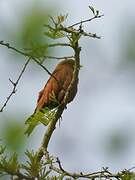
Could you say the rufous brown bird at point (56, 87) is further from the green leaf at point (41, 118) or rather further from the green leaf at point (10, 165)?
the green leaf at point (10, 165)

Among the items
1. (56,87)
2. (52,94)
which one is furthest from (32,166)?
(56,87)

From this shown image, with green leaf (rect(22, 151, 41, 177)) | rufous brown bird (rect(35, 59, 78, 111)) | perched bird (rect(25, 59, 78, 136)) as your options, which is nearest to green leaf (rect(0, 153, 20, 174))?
green leaf (rect(22, 151, 41, 177))

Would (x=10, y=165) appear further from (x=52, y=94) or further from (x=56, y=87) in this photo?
(x=56, y=87)

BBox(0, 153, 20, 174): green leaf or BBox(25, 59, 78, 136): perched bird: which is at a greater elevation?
BBox(25, 59, 78, 136): perched bird

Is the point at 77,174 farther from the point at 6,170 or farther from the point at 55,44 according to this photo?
the point at 55,44

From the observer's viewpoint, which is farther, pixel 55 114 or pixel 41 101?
pixel 41 101

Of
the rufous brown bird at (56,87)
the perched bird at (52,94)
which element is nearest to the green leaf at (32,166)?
the perched bird at (52,94)

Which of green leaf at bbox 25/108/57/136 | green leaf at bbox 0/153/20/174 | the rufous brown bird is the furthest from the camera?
the rufous brown bird

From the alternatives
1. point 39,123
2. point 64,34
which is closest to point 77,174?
point 39,123

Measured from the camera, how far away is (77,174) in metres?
1.37

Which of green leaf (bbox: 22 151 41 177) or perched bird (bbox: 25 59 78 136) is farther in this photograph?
perched bird (bbox: 25 59 78 136)

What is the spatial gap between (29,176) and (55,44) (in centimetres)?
39

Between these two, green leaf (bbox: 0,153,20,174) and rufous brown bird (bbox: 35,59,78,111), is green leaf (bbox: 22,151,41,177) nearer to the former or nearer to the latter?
green leaf (bbox: 0,153,20,174)

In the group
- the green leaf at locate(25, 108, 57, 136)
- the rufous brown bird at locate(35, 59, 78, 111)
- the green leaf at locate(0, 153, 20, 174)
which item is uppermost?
the rufous brown bird at locate(35, 59, 78, 111)
